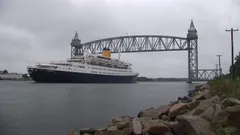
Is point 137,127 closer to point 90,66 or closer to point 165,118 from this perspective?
point 165,118

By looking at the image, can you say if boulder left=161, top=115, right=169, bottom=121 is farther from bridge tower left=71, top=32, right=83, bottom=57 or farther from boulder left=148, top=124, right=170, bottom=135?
bridge tower left=71, top=32, right=83, bottom=57

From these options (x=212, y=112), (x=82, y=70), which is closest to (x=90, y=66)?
(x=82, y=70)

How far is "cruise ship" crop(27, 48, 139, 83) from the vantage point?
266 ft

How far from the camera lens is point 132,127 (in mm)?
11367

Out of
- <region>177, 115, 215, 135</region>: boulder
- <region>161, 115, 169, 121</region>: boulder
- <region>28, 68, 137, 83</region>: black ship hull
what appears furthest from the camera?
<region>28, 68, 137, 83</region>: black ship hull

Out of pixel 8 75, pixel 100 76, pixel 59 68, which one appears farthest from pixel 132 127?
pixel 8 75

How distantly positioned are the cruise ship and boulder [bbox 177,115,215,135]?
240 ft

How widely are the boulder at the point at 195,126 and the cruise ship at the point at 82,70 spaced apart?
7315 cm

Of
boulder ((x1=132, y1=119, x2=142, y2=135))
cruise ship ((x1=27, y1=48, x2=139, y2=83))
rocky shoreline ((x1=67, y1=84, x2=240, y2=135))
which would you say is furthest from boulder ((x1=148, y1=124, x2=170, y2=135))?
cruise ship ((x1=27, y1=48, x2=139, y2=83))

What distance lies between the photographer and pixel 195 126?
350 inches

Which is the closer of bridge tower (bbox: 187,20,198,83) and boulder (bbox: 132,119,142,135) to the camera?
boulder (bbox: 132,119,142,135)

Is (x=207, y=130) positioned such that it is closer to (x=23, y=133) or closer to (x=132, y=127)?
(x=132, y=127)

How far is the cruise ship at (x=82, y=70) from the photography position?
8094 cm

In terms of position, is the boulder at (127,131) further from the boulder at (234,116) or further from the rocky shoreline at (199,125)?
the boulder at (234,116)
